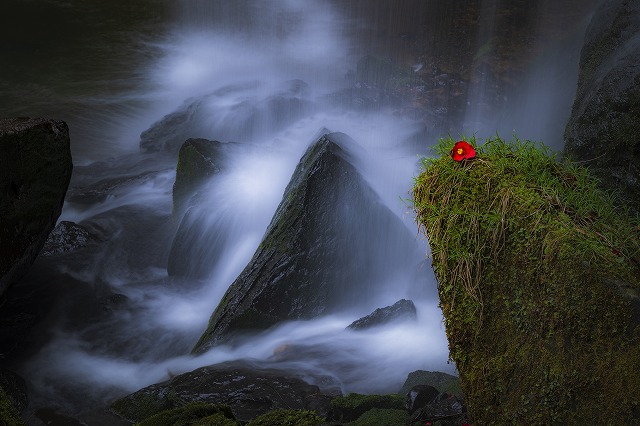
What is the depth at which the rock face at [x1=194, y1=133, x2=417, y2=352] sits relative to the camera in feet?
25.2

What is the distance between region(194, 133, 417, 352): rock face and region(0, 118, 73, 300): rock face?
8.16 ft

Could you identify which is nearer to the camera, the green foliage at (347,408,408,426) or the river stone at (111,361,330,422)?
the green foliage at (347,408,408,426)

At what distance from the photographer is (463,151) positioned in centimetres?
382

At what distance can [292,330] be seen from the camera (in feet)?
25.7

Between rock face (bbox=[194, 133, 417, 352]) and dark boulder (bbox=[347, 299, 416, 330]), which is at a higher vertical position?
rock face (bbox=[194, 133, 417, 352])

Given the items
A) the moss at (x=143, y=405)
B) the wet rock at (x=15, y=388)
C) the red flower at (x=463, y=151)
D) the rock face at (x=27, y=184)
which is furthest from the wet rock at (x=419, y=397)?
the rock face at (x=27, y=184)

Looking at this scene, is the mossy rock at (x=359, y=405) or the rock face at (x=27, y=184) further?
the rock face at (x=27, y=184)

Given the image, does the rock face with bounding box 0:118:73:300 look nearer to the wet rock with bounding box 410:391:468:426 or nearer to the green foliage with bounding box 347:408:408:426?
the green foliage with bounding box 347:408:408:426

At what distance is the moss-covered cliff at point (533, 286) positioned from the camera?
10.2 ft

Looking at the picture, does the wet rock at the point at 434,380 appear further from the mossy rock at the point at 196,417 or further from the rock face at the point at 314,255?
the rock face at the point at 314,255

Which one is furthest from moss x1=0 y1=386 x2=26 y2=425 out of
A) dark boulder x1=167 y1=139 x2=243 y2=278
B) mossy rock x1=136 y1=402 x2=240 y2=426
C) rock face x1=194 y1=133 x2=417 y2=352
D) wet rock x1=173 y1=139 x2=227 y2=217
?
wet rock x1=173 y1=139 x2=227 y2=217

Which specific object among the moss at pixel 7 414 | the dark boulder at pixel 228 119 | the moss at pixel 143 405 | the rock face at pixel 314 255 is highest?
the dark boulder at pixel 228 119

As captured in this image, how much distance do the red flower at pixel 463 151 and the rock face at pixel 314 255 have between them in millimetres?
4133

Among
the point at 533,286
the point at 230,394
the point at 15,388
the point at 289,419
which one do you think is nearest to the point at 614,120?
the point at 533,286
